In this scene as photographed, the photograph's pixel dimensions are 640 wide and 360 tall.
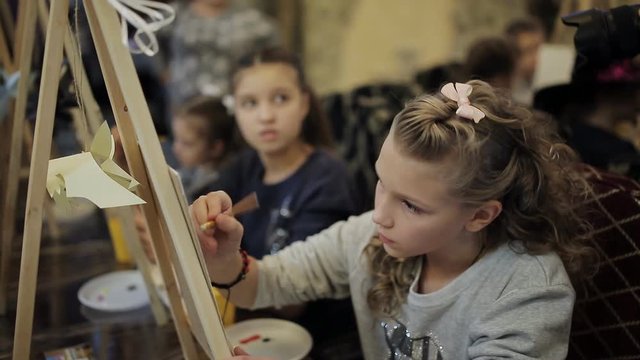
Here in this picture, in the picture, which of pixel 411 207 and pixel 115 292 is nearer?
pixel 411 207

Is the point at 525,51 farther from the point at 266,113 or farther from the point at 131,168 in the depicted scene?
the point at 131,168

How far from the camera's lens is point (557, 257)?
3.05 ft

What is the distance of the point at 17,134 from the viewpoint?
3.90ft

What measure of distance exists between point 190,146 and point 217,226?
105 centimetres

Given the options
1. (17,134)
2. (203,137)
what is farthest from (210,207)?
(203,137)

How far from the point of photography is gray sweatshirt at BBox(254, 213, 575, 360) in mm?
858

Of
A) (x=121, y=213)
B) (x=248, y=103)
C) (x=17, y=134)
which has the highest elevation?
(x=17, y=134)

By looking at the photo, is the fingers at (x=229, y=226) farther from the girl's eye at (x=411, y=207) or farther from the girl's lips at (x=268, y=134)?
the girl's lips at (x=268, y=134)

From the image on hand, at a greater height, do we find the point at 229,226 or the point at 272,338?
the point at 229,226

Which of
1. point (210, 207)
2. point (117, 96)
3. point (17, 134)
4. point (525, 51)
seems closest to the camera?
point (117, 96)

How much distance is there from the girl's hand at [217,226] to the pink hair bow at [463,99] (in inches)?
14.8

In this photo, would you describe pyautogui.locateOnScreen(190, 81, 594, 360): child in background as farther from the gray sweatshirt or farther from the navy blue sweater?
the navy blue sweater

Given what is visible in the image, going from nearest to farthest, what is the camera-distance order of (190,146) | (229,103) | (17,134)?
(17,134) → (190,146) → (229,103)

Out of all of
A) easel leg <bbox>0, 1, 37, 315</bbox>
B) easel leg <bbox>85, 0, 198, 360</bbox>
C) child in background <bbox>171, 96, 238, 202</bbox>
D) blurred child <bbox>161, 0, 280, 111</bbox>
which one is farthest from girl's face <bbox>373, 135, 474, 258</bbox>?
blurred child <bbox>161, 0, 280, 111</bbox>
